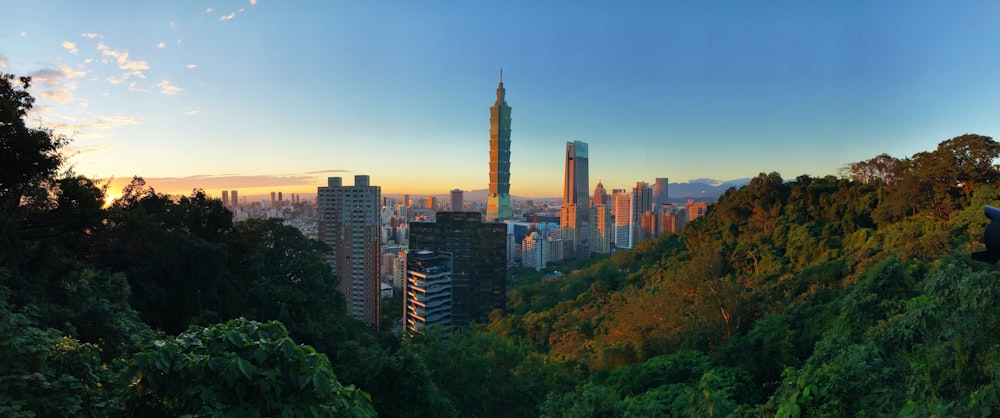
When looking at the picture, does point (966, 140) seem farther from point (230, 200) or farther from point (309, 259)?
point (230, 200)

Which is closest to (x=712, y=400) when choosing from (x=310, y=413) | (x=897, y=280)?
(x=310, y=413)

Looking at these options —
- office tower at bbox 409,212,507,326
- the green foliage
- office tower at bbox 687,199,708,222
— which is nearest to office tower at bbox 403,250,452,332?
office tower at bbox 409,212,507,326

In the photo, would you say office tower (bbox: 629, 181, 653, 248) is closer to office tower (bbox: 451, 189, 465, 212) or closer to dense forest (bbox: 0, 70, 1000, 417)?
office tower (bbox: 451, 189, 465, 212)

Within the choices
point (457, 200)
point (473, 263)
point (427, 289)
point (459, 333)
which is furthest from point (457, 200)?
point (459, 333)

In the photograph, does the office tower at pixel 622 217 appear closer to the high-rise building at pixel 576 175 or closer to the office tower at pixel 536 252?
the office tower at pixel 536 252

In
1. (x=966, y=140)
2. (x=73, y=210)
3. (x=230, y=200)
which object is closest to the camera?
(x=73, y=210)

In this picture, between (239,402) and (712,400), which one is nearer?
(239,402)

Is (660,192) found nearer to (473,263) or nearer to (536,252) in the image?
(536,252)

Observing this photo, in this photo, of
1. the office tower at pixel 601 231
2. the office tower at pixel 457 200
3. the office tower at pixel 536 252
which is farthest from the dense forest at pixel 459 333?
the office tower at pixel 457 200
